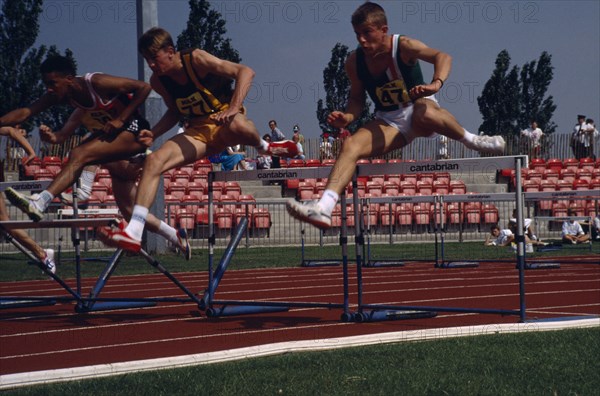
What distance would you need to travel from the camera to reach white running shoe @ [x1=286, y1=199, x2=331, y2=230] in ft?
19.8

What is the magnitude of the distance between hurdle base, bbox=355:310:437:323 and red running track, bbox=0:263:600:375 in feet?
0.16

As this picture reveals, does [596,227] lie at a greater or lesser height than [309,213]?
lesser

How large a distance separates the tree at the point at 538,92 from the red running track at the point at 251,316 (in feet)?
155

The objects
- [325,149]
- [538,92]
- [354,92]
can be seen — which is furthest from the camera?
[538,92]

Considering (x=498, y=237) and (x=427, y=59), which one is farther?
(x=498, y=237)

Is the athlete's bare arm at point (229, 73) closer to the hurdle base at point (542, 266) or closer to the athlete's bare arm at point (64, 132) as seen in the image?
the athlete's bare arm at point (64, 132)

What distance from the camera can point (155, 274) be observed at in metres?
14.3

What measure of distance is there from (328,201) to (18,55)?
128ft

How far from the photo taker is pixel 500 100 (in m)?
55.4

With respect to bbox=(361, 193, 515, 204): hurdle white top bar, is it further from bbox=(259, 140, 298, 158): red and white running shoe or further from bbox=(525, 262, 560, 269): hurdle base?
bbox=(259, 140, 298, 158): red and white running shoe

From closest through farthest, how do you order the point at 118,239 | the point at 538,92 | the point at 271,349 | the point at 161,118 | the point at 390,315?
the point at 271,349, the point at 118,239, the point at 161,118, the point at 390,315, the point at 538,92

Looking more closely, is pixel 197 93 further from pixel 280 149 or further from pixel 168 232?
pixel 168 232

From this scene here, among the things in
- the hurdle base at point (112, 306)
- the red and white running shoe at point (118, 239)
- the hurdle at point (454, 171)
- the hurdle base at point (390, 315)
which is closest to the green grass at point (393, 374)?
the hurdle at point (454, 171)

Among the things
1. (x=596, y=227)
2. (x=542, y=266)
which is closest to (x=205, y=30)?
(x=596, y=227)
